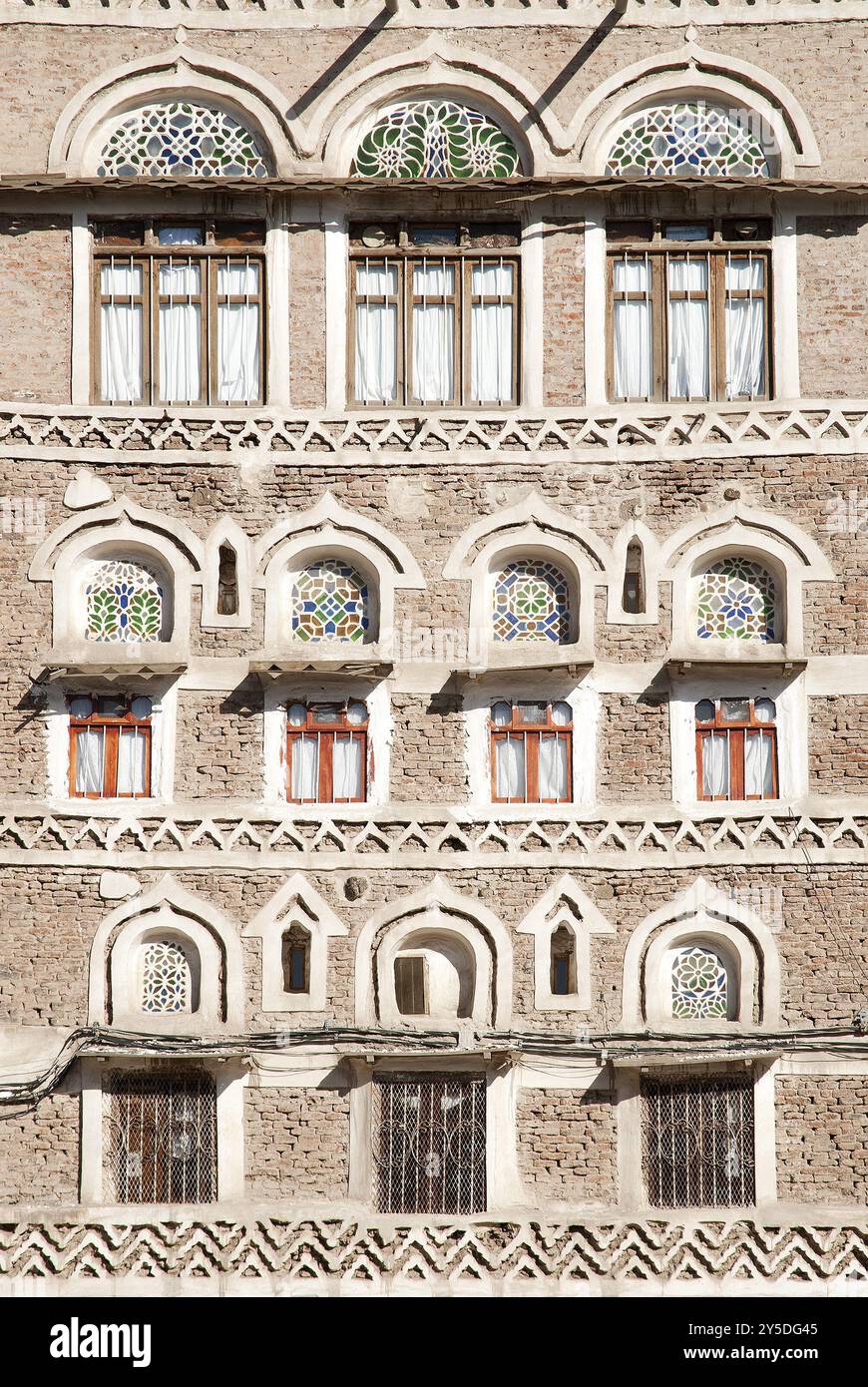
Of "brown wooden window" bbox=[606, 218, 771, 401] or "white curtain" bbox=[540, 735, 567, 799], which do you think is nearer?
"white curtain" bbox=[540, 735, 567, 799]

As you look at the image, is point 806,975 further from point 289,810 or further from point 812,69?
point 812,69

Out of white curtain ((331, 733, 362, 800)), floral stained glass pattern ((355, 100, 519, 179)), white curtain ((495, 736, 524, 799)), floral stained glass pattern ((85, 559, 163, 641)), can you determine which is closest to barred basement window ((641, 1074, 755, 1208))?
white curtain ((495, 736, 524, 799))

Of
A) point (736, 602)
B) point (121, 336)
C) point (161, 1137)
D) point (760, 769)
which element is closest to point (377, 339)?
point (121, 336)

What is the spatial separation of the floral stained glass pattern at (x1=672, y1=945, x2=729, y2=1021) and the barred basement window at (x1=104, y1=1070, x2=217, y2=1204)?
476 centimetres

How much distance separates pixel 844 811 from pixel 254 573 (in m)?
6.45

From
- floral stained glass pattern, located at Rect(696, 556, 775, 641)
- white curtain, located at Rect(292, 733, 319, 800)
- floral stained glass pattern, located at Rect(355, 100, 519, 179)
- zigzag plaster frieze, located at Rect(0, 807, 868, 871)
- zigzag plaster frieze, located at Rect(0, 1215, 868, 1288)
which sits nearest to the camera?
zigzag plaster frieze, located at Rect(0, 1215, 868, 1288)

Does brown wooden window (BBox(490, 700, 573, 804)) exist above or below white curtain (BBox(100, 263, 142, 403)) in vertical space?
below

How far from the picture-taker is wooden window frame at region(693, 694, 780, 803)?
2525 cm

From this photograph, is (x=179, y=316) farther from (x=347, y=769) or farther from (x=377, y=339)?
(x=347, y=769)

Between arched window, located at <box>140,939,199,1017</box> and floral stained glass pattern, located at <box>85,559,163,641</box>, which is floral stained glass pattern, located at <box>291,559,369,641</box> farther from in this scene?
arched window, located at <box>140,939,199,1017</box>

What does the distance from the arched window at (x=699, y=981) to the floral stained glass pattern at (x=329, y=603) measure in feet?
15.2

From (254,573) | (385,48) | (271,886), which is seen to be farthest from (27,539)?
(385,48)

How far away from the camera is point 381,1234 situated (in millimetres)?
24297

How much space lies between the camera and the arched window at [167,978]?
82.4 ft
